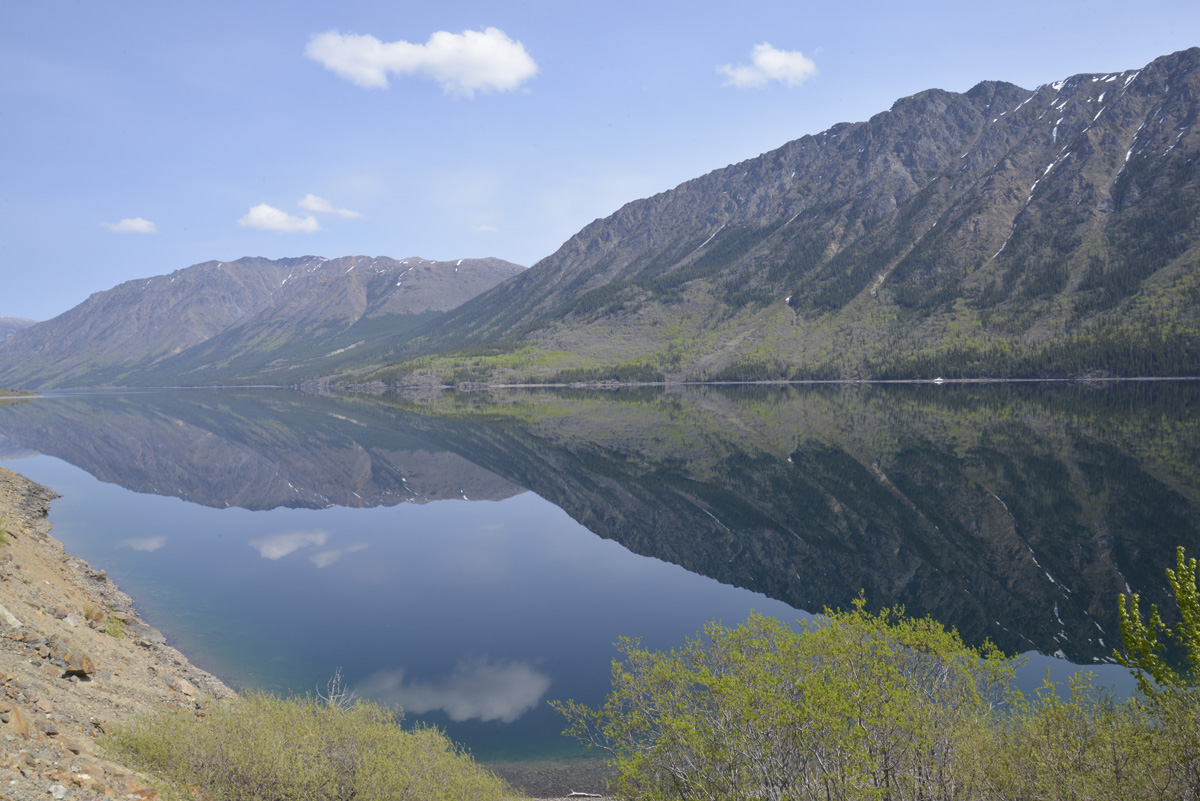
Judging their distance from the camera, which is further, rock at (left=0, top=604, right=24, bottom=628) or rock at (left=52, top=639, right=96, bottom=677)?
rock at (left=0, top=604, right=24, bottom=628)

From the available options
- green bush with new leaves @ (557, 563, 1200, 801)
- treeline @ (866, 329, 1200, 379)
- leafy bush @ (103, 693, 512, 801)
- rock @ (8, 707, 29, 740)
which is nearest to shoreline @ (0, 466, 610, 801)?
rock @ (8, 707, 29, 740)

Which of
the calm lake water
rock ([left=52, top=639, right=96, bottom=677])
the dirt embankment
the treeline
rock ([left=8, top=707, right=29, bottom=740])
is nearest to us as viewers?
the dirt embankment

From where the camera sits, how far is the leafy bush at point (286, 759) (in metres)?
12.6

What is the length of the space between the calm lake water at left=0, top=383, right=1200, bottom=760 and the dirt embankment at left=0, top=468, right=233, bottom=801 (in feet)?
10.6

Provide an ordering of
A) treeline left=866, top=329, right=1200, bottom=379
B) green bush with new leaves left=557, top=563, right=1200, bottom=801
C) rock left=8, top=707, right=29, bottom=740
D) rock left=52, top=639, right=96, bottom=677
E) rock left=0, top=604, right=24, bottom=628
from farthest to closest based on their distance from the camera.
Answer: treeline left=866, top=329, right=1200, bottom=379 → rock left=0, top=604, right=24, bottom=628 → rock left=52, top=639, right=96, bottom=677 → rock left=8, top=707, right=29, bottom=740 → green bush with new leaves left=557, top=563, right=1200, bottom=801

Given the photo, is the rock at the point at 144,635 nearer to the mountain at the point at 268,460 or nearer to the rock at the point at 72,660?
the rock at the point at 72,660

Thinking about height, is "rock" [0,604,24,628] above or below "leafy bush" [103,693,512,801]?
above

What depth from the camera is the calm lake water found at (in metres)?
26.5

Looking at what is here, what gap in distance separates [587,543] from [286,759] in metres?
33.3

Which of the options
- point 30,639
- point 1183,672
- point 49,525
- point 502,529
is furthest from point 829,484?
point 49,525

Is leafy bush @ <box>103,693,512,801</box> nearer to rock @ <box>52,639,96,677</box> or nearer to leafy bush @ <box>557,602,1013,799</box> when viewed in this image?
leafy bush @ <box>557,602,1013,799</box>

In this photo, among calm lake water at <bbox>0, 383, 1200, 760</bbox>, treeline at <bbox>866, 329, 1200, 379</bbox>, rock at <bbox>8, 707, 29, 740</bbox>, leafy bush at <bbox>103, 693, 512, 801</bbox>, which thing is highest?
treeline at <bbox>866, 329, 1200, 379</bbox>

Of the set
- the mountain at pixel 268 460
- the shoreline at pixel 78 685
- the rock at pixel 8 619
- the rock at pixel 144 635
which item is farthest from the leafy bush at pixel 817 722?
the mountain at pixel 268 460

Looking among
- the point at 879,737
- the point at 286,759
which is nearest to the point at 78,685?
the point at 286,759
